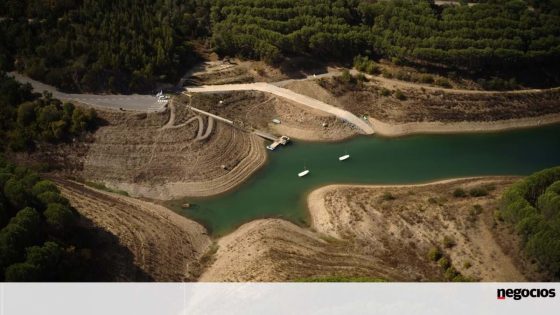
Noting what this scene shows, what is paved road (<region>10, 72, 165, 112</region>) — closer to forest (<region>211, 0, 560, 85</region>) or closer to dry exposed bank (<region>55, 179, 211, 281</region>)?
dry exposed bank (<region>55, 179, 211, 281</region>)

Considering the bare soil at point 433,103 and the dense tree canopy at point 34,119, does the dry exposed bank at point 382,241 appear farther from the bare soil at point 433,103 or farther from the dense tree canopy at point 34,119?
the dense tree canopy at point 34,119

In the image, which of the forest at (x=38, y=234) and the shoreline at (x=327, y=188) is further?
the shoreline at (x=327, y=188)

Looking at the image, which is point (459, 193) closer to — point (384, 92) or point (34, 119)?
point (384, 92)

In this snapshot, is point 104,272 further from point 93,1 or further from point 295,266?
point 93,1

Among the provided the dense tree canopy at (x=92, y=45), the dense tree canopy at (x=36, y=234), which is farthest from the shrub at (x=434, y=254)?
the dense tree canopy at (x=92, y=45)

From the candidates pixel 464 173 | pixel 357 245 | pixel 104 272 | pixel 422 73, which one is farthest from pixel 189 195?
pixel 422 73
